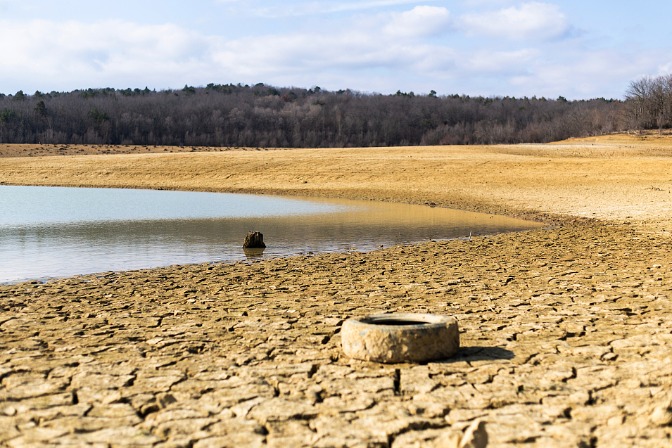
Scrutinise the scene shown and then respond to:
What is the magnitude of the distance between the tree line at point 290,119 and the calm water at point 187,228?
60.6m

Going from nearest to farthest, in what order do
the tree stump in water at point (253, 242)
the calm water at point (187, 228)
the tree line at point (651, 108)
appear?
the calm water at point (187, 228), the tree stump in water at point (253, 242), the tree line at point (651, 108)

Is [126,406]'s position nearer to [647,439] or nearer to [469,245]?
[647,439]

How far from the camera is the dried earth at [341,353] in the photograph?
15.0 feet

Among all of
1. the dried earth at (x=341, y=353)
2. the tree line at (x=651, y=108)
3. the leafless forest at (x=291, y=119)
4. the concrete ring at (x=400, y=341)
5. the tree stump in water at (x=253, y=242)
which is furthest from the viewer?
the leafless forest at (x=291, y=119)

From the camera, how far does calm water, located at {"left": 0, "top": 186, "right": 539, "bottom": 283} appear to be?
42.0 ft

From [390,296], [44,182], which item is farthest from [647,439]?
[44,182]

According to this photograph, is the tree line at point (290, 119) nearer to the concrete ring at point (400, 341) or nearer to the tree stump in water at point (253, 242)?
the tree stump in water at point (253, 242)

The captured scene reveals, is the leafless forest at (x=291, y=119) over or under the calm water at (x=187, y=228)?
over

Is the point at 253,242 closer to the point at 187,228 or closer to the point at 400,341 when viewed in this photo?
the point at 187,228

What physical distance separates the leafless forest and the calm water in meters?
59.6

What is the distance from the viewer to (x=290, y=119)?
109875 mm

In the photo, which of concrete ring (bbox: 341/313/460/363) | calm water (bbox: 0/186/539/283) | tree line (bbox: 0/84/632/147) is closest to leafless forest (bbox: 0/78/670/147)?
tree line (bbox: 0/84/632/147)

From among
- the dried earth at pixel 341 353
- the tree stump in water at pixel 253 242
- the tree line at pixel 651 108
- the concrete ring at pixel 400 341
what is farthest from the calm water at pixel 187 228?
the tree line at pixel 651 108

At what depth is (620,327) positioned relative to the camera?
6918 mm
